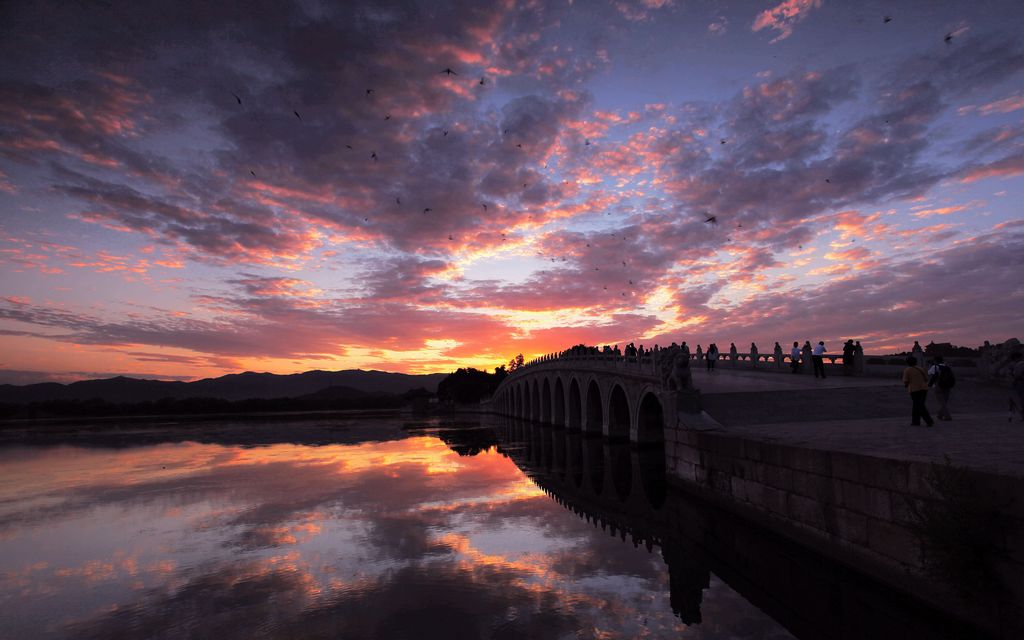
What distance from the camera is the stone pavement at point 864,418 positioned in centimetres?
867

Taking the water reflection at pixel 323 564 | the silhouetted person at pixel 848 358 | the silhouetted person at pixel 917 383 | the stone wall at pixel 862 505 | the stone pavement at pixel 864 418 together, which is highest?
the silhouetted person at pixel 848 358

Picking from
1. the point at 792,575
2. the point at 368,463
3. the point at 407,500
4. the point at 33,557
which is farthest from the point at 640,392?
the point at 33,557

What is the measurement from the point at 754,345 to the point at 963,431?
1624 centimetres

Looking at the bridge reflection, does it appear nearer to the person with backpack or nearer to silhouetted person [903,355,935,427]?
silhouetted person [903,355,935,427]

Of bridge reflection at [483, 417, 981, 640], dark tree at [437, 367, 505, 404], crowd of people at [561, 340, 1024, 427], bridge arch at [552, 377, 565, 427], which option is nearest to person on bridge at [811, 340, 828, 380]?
crowd of people at [561, 340, 1024, 427]

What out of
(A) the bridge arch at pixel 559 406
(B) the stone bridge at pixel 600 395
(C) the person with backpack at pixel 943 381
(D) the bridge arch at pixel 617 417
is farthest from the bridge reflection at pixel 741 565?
(A) the bridge arch at pixel 559 406

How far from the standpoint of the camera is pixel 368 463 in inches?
1101

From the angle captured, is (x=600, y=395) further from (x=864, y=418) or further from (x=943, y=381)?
(x=943, y=381)

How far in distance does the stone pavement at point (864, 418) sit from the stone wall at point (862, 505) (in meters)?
0.30

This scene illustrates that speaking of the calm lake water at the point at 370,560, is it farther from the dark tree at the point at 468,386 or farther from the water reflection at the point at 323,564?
the dark tree at the point at 468,386

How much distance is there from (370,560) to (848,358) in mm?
22029

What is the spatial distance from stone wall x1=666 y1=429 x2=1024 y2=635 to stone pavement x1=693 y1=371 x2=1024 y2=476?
0.30 m

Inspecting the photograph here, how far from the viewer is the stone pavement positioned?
8.67 metres

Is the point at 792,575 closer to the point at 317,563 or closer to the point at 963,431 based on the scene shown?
the point at 963,431
